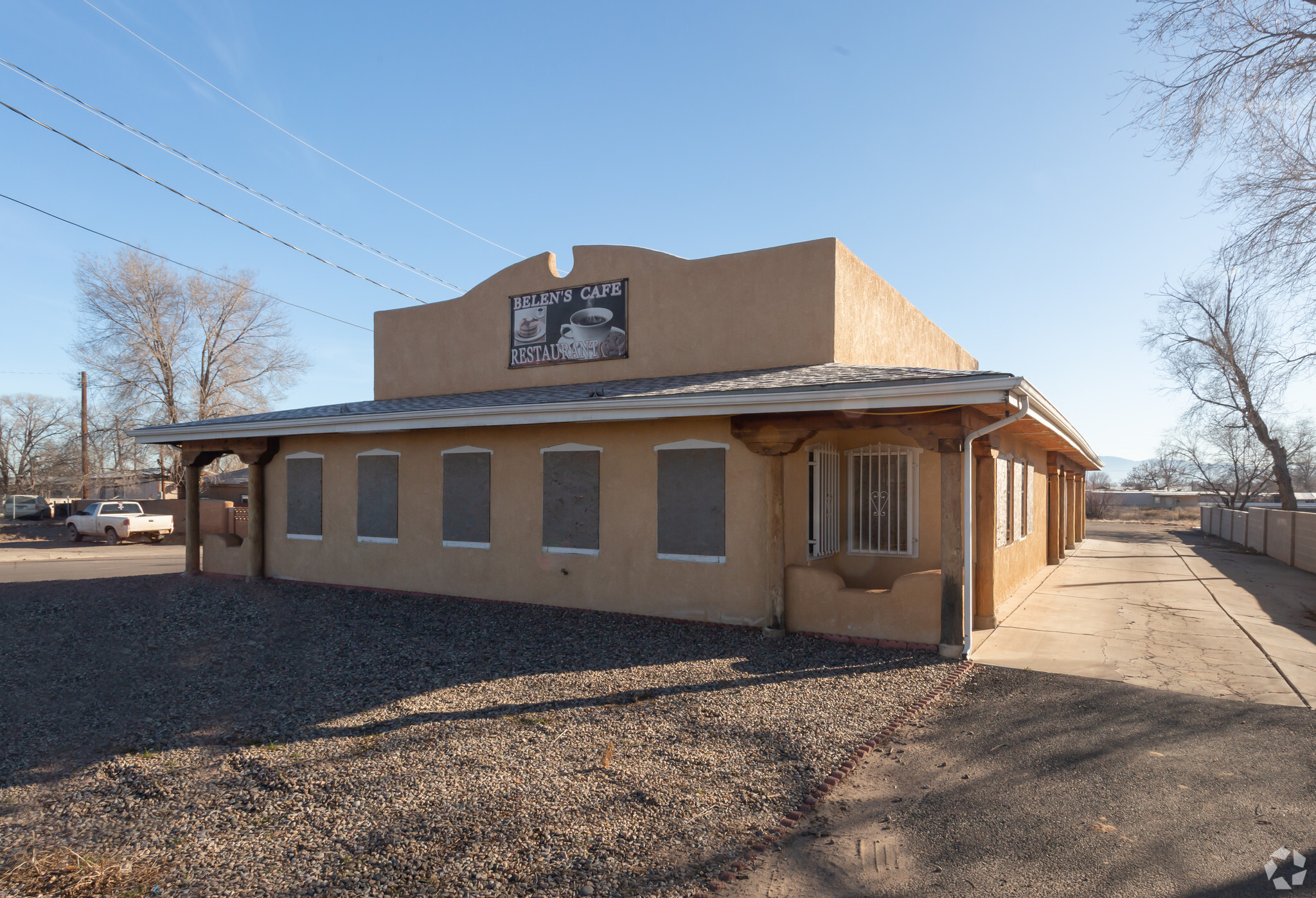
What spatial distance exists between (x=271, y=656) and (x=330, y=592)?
4.17 m

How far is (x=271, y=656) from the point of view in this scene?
305 inches

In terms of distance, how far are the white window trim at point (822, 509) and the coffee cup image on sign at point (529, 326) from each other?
17.4 feet

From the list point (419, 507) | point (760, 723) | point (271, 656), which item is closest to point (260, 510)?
point (419, 507)

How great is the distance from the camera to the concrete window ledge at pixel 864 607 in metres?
7.81

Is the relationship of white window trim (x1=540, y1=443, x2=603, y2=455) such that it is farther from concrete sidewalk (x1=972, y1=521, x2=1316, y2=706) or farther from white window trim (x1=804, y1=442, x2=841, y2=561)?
concrete sidewalk (x1=972, y1=521, x2=1316, y2=706)

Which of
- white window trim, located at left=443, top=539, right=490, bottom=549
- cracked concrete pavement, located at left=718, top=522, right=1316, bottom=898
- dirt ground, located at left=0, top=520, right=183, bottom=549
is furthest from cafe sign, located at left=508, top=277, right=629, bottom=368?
dirt ground, located at left=0, top=520, right=183, bottom=549

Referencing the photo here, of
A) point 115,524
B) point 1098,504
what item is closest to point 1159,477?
point 1098,504

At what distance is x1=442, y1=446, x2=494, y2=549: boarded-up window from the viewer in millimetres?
10961

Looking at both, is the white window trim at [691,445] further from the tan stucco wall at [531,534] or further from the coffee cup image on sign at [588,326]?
the coffee cup image on sign at [588,326]

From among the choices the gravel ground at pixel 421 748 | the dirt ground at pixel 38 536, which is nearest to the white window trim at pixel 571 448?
the gravel ground at pixel 421 748

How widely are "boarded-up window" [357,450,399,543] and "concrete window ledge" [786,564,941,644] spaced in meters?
6.69

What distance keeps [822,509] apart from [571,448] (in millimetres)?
3474

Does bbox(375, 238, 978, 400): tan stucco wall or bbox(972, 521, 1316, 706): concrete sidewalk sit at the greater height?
bbox(375, 238, 978, 400): tan stucco wall

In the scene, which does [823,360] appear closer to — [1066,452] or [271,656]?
[271,656]
